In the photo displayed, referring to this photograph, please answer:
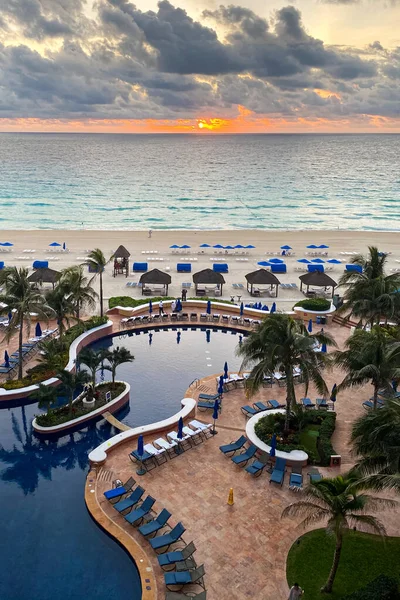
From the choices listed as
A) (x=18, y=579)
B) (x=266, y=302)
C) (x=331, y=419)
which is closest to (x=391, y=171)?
(x=266, y=302)

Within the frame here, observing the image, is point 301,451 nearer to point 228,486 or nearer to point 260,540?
point 228,486

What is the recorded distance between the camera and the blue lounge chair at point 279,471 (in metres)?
15.5

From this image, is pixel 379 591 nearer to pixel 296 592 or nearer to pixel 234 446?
pixel 296 592

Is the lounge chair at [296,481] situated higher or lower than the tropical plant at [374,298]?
lower

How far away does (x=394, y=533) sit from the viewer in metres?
13.6

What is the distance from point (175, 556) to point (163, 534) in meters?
1.19

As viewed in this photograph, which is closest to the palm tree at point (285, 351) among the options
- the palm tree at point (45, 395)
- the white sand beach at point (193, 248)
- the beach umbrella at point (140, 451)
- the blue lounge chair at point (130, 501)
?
the beach umbrella at point (140, 451)

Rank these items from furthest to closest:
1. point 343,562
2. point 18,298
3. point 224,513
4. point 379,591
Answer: point 18,298 < point 224,513 < point 343,562 < point 379,591

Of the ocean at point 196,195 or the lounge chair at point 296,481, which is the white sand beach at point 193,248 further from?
the lounge chair at point 296,481

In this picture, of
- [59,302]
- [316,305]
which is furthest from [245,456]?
[316,305]

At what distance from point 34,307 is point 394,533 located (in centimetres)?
1614

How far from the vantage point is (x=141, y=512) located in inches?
547

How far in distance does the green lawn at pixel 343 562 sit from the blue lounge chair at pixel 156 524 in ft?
11.7

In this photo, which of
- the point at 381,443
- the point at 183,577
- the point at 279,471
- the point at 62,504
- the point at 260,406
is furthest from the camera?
the point at 260,406
